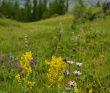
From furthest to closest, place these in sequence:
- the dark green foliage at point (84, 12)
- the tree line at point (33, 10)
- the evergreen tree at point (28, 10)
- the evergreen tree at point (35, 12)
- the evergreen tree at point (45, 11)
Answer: the evergreen tree at point (28, 10), the evergreen tree at point (35, 12), the evergreen tree at point (45, 11), the tree line at point (33, 10), the dark green foliage at point (84, 12)

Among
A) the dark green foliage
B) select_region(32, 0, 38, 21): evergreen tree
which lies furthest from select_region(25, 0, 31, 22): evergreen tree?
the dark green foliage

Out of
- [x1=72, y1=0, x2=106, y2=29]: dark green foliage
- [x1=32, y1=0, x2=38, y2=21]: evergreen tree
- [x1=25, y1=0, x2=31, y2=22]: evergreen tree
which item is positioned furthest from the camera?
[x1=25, y1=0, x2=31, y2=22]: evergreen tree

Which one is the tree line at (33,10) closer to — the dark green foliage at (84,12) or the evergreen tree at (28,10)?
the evergreen tree at (28,10)

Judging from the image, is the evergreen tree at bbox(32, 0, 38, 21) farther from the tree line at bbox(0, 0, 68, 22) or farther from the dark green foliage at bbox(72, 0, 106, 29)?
the dark green foliage at bbox(72, 0, 106, 29)

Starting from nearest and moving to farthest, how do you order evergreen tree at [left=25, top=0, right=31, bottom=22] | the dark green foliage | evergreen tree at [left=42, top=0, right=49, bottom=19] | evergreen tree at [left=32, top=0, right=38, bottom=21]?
1. the dark green foliage
2. evergreen tree at [left=42, top=0, right=49, bottom=19]
3. evergreen tree at [left=32, top=0, right=38, bottom=21]
4. evergreen tree at [left=25, top=0, right=31, bottom=22]

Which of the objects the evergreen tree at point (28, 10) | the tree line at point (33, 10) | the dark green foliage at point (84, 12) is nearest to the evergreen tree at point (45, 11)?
the tree line at point (33, 10)

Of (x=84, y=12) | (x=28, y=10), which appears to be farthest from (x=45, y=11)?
(x=84, y=12)

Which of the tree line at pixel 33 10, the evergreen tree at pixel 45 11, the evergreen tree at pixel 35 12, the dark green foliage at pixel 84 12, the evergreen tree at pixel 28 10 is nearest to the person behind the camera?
the dark green foliage at pixel 84 12

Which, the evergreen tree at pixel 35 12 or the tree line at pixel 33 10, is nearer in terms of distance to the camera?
the tree line at pixel 33 10

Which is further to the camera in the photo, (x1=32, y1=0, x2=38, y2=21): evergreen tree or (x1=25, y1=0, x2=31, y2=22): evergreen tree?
(x1=25, y1=0, x2=31, y2=22): evergreen tree

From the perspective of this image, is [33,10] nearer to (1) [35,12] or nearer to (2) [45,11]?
(1) [35,12]

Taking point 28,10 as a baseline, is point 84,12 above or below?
below

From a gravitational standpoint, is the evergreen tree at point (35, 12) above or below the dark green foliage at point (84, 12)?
above

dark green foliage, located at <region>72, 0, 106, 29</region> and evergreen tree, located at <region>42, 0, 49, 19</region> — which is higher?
evergreen tree, located at <region>42, 0, 49, 19</region>
